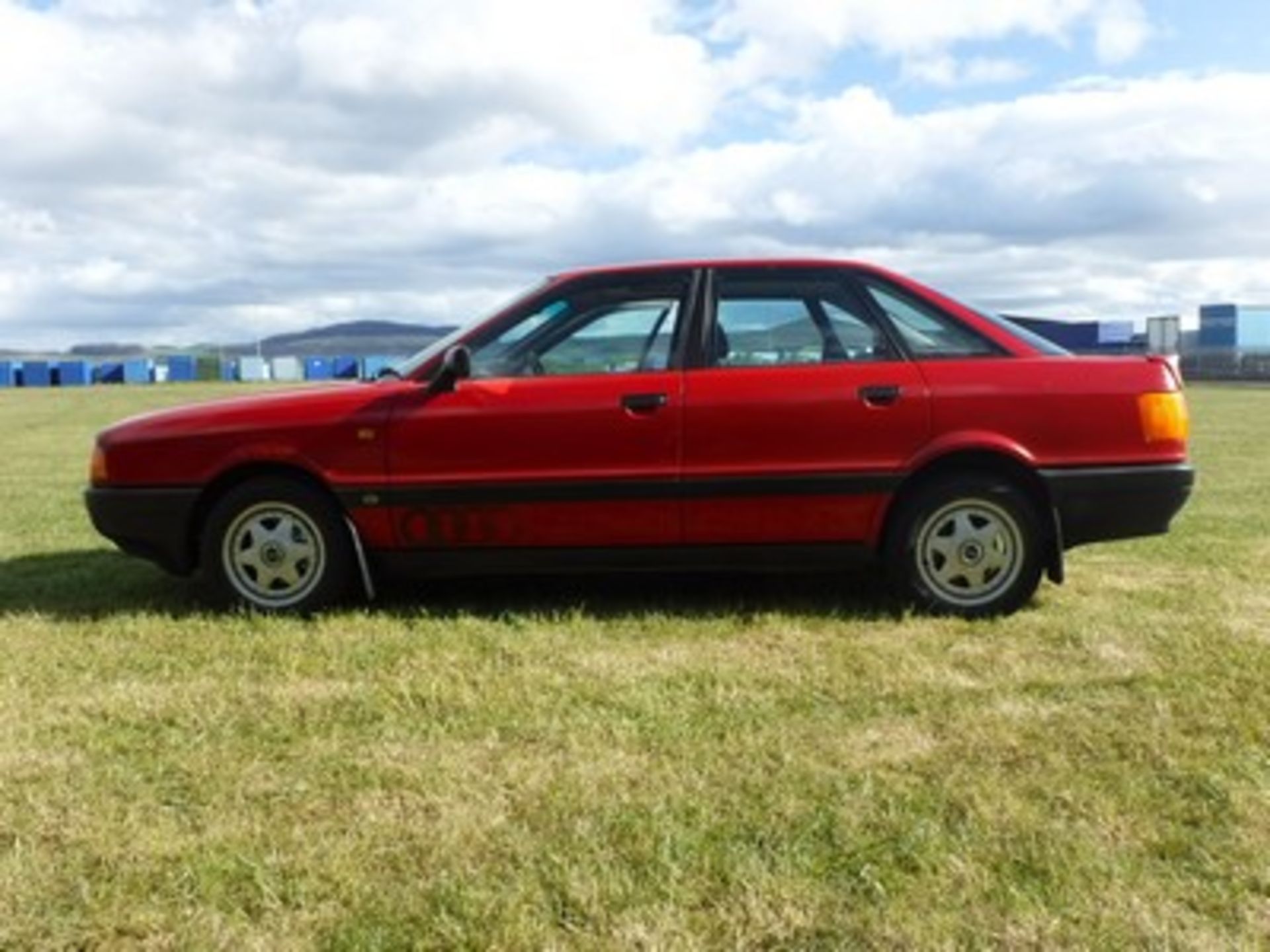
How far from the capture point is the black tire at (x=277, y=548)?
5.02m

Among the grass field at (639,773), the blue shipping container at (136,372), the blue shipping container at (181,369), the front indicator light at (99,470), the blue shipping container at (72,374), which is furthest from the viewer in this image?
the blue shipping container at (181,369)

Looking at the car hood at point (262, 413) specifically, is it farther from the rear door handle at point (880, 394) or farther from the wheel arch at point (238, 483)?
the rear door handle at point (880, 394)

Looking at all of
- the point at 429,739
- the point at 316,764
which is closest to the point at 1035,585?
the point at 429,739

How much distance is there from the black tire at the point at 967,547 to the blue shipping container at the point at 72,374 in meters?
69.2

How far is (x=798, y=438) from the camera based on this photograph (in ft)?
15.9

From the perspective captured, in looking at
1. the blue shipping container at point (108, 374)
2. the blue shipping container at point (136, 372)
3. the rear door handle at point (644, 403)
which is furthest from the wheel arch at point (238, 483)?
the blue shipping container at point (136, 372)

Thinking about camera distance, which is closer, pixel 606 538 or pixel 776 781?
pixel 776 781

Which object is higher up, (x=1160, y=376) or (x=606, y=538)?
(x=1160, y=376)

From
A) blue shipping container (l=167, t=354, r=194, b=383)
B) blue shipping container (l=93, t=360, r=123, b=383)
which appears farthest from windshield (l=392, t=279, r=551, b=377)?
blue shipping container (l=167, t=354, r=194, b=383)

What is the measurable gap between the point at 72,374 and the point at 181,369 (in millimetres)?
9582

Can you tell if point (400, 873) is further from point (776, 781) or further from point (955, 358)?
point (955, 358)

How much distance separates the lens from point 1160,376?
4.94m

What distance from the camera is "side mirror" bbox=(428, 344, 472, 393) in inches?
191

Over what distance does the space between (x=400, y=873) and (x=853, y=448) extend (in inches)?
111
